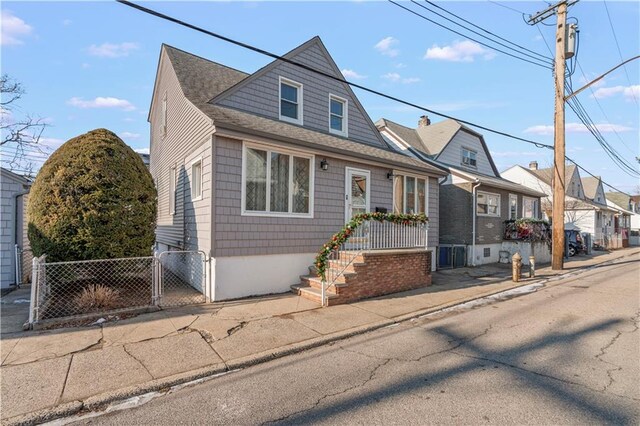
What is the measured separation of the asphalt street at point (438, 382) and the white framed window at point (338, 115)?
7.34 meters

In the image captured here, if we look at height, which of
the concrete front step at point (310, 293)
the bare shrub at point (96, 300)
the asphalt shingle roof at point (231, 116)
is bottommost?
the concrete front step at point (310, 293)

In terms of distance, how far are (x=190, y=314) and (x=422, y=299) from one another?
5.26 m

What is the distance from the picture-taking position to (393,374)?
428 centimetres

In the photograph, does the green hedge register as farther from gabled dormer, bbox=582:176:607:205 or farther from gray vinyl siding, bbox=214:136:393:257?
gabled dormer, bbox=582:176:607:205

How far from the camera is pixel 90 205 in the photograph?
23.8 feet

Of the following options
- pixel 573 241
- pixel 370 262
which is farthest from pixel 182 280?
pixel 573 241

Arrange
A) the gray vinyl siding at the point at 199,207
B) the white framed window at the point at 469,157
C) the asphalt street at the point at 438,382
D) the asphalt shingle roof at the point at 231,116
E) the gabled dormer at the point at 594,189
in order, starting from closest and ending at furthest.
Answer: the asphalt street at the point at 438,382 < the gray vinyl siding at the point at 199,207 < the asphalt shingle roof at the point at 231,116 < the white framed window at the point at 469,157 < the gabled dormer at the point at 594,189

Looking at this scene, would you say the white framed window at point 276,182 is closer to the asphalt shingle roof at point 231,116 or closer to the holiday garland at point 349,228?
the asphalt shingle roof at point 231,116

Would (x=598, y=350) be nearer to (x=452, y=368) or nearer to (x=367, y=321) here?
(x=452, y=368)

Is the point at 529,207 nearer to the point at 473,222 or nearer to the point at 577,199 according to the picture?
the point at 473,222

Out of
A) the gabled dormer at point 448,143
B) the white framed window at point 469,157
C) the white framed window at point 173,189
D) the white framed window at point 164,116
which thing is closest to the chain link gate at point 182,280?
the white framed window at point 173,189

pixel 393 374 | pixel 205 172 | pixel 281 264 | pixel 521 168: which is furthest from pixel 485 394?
pixel 521 168

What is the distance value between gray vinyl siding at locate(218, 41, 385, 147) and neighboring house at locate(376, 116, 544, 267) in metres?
5.26

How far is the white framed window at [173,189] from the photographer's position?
37.3 ft
